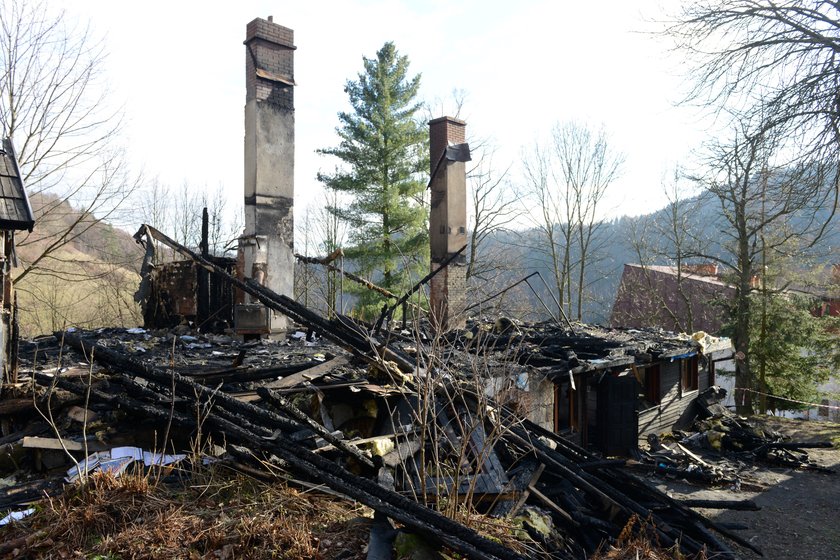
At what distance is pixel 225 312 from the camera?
13648mm

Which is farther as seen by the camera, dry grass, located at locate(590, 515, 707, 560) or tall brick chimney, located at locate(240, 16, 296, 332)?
tall brick chimney, located at locate(240, 16, 296, 332)

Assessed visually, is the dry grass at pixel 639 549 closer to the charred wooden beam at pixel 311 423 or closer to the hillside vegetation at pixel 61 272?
the charred wooden beam at pixel 311 423

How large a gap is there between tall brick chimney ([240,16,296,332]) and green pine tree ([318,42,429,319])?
11.2m

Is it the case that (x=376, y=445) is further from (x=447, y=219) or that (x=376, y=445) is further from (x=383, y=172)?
(x=383, y=172)

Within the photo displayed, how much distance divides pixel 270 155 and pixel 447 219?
19.0ft

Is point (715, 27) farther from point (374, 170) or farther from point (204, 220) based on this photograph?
point (374, 170)

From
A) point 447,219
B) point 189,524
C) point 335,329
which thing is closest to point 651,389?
point 447,219

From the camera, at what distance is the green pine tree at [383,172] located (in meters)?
25.1

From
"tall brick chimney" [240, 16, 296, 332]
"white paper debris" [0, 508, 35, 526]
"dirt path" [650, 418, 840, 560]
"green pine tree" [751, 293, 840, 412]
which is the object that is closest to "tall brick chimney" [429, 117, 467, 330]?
"tall brick chimney" [240, 16, 296, 332]

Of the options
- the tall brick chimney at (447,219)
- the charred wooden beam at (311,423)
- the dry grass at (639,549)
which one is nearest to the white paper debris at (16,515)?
the charred wooden beam at (311,423)

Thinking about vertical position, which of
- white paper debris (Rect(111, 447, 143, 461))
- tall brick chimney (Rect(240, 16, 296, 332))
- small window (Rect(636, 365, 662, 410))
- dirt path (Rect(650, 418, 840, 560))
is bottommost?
dirt path (Rect(650, 418, 840, 560))

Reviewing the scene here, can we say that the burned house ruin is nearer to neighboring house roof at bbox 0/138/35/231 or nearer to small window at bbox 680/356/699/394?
neighboring house roof at bbox 0/138/35/231

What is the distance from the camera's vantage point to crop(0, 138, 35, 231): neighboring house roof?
6.38m

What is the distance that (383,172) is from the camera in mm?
25531
